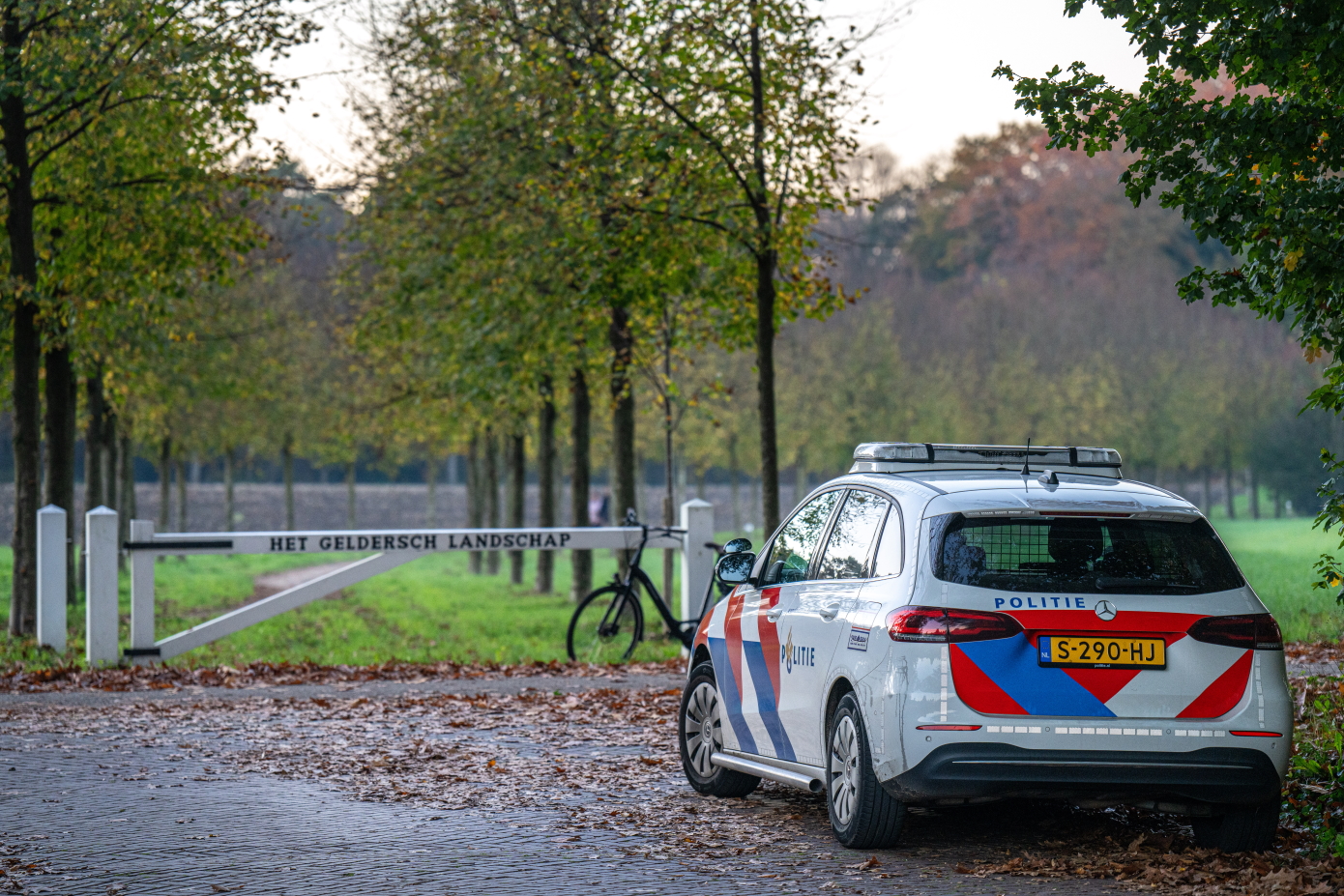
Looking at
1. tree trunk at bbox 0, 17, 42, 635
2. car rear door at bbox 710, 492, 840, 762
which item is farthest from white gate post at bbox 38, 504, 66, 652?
car rear door at bbox 710, 492, 840, 762

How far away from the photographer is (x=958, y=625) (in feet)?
19.9

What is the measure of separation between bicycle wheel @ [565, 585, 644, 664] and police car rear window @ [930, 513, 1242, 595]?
26.5 feet

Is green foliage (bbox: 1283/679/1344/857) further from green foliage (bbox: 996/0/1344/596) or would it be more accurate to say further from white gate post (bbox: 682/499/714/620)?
white gate post (bbox: 682/499/714/620)

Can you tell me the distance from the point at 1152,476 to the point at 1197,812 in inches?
2425

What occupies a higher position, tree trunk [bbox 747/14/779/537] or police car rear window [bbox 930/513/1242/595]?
tree trunk [bbox 747/14/779/537]

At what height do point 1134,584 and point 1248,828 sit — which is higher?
point 1134,584

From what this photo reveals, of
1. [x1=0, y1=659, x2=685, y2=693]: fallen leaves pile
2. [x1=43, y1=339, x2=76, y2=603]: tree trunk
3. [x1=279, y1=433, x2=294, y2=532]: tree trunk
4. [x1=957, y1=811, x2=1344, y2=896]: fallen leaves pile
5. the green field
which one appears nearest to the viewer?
[x1=957, y1=811, x2=1344, y2=896]: fallen leaves pile

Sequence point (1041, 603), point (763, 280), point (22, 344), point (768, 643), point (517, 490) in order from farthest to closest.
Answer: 1. point (517, 490)
2. point (22, 344)
3. point (763, 280)
4. point (768, 643)
5. point (1041, 603)

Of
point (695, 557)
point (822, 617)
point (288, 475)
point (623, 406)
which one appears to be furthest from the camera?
point (288, 475)

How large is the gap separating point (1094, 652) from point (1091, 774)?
47cm

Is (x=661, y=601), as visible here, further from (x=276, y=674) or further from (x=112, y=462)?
(x=112, y=462)

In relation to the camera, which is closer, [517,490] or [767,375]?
[767,375]

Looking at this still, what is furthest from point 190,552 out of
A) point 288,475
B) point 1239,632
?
point 288,475

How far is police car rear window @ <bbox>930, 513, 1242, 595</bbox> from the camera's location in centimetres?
618
